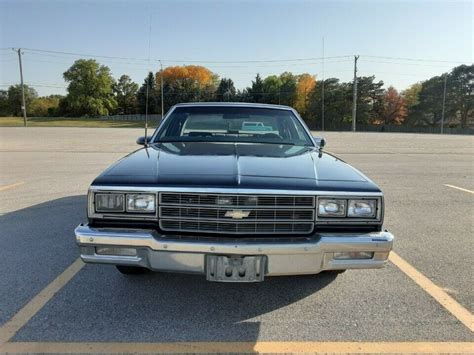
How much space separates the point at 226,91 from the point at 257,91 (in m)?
6.86

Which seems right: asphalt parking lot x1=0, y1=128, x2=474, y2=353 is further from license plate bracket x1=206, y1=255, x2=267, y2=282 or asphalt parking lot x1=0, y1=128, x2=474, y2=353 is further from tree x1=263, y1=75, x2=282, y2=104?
tree x1=263, y1=75, x2=282, y2=104

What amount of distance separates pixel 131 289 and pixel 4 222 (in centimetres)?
294

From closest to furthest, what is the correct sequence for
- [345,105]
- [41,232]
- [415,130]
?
[41,232] < [415,130] < [345,105]

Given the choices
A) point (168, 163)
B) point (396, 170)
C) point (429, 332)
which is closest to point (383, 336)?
point (429, 332)

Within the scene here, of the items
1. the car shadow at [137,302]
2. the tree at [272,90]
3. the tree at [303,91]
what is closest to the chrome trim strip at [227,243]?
the car shadow at [137,302]

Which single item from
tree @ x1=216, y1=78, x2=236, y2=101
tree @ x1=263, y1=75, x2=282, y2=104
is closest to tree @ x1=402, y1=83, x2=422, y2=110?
tree @ x1=263, y1=75, x2=282, y2=104

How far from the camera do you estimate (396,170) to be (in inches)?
432

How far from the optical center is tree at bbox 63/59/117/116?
91750mm

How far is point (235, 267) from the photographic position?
100 inches

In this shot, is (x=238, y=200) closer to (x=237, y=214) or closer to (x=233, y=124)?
(x=237, y=214)

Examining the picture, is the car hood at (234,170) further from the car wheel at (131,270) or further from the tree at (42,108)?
the tree at (42,108)

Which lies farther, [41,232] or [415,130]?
[415,130]

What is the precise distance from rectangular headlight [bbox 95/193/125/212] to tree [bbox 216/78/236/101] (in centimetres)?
8392

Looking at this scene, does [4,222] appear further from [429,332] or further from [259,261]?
[429,332]
